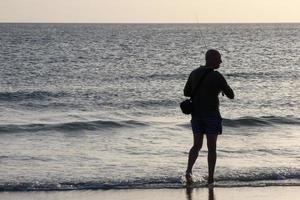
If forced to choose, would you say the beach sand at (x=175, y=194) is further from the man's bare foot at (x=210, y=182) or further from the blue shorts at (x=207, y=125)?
the blue shorts at (x=207, y=125)

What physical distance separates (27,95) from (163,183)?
48.3 ft

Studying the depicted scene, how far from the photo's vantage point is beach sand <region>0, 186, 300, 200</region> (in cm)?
906

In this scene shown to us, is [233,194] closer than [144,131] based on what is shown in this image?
Yes

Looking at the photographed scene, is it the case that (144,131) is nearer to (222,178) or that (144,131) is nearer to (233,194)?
(222,178)

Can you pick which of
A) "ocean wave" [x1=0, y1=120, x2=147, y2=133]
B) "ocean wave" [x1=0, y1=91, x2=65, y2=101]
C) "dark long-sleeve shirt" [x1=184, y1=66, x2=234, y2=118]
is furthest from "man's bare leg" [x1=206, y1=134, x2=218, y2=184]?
"ocean wave" [x1=0, y1=91, x2=65, y2=101]


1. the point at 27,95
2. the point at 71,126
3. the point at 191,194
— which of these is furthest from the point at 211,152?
the point at 27,95

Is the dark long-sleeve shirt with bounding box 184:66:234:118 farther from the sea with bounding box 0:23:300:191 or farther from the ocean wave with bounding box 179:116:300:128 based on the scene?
the ocean wave with bounding box 179:116:300:128

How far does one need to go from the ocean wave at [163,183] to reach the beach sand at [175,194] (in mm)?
215

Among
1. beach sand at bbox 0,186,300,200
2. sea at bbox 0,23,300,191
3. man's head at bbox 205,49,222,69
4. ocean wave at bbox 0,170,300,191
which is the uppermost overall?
man's head at bbox 205,49,222,69

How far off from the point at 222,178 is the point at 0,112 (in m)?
10.4

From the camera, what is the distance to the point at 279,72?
1436 inches

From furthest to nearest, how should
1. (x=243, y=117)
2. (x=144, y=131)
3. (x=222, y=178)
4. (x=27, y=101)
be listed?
1. (x=27, y=101)
2. (x=243, y=117)
3. (x=144, y=131)
4. (x=222, y=178)

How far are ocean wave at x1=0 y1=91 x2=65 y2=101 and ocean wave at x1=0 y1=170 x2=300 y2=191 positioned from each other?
13329 mm

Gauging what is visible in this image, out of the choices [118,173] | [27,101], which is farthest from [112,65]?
[118,173]
